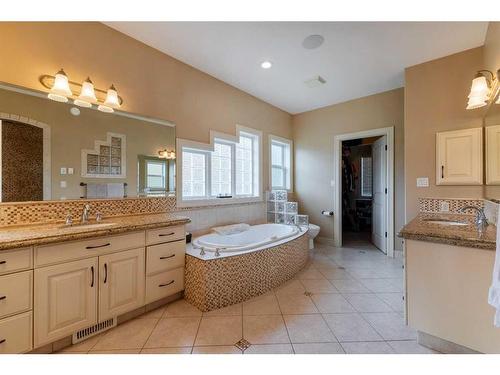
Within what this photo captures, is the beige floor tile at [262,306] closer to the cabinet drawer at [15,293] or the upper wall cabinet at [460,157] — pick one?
the cabinet drawer at [15,293]

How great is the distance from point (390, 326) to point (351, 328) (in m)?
0.33

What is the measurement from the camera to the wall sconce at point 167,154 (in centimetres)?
252

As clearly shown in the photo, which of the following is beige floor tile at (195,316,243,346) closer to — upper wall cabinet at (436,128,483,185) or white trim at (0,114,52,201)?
white trim at (0,114,52,201)

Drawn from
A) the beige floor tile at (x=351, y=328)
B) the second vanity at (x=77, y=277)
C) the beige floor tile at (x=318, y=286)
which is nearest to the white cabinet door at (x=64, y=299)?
the second vanity at (x=77, y=277)

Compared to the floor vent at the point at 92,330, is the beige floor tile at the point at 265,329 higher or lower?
lower

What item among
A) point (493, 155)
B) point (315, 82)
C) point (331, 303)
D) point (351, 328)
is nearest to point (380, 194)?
point (493, 155)

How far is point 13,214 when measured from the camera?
5.30ft

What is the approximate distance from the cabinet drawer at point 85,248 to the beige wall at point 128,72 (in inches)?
54.8

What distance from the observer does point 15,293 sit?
125 cm

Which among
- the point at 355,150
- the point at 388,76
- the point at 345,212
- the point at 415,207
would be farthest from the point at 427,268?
the point at 355,150

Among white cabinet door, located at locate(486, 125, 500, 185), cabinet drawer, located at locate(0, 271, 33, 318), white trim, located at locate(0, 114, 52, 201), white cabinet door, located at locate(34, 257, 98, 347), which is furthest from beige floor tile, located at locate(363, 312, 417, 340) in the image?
white trim, located at locate(0, 114, 52, 201)

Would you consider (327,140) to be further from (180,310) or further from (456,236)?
(180,310)
